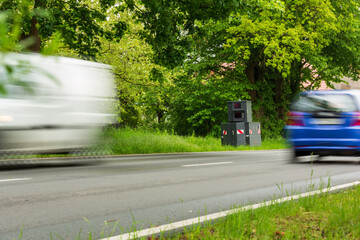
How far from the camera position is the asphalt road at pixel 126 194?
4.63m

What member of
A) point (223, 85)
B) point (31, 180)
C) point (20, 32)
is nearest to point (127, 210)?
point (31, 180)

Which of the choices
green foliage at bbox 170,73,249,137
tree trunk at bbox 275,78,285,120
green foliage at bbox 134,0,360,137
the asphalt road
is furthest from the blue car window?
tree trunk at bbox 275,78,285,120

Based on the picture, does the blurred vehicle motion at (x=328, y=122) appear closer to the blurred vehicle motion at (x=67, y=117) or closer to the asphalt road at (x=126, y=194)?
the asphalt road at (x=126, y=194)

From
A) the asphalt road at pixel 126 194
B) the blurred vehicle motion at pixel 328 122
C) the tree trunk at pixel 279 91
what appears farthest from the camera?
the tree trunk at pixel 279 91

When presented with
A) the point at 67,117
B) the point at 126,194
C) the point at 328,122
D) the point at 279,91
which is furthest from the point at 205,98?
the point at 126,194

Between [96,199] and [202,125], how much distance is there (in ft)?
91.2

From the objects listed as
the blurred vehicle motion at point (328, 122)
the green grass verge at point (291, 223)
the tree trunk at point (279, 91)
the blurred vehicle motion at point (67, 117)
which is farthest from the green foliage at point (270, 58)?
the green grass verge at point (291, 223)

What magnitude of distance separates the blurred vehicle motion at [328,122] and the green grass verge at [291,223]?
20.4 feet

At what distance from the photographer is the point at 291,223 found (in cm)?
434

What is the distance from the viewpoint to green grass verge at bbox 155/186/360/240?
12.7ft

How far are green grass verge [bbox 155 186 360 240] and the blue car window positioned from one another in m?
6.33

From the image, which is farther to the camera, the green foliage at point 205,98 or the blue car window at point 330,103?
the green foliage at point 205,98

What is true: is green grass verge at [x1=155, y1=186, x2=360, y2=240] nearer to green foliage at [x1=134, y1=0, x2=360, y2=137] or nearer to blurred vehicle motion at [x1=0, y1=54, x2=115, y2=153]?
blurred vehicle motion at [x1=0, y1=54, x2=115, y2=153]

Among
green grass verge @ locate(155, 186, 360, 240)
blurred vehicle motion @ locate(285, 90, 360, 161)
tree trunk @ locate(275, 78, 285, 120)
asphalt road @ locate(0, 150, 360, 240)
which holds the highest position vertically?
tree trunk @ locate(275, 78, 285, 120)
